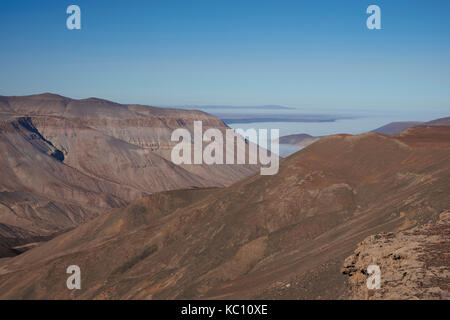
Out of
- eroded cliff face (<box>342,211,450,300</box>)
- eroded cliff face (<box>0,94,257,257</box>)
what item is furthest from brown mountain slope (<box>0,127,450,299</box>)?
eroded cliff face (<box>0,94,257,257</box>)

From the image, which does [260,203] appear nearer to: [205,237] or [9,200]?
[205,237]

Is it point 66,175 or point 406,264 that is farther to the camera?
point 66,175

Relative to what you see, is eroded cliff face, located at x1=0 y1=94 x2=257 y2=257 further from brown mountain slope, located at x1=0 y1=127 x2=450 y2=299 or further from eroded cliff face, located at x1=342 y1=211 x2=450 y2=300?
eroded cliff face, located at x1=342 y1=211 x2=450 y2=300

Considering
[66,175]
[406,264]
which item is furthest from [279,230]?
[66,175]

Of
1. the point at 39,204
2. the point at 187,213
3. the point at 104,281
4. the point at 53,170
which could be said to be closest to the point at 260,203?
the point at 187,213

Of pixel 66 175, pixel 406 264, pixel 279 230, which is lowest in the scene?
pixel 66 175

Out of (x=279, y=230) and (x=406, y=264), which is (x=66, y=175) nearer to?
(x=279, y=230)

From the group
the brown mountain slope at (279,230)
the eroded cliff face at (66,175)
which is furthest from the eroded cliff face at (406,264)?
the eroded cliff face at (66,175)
